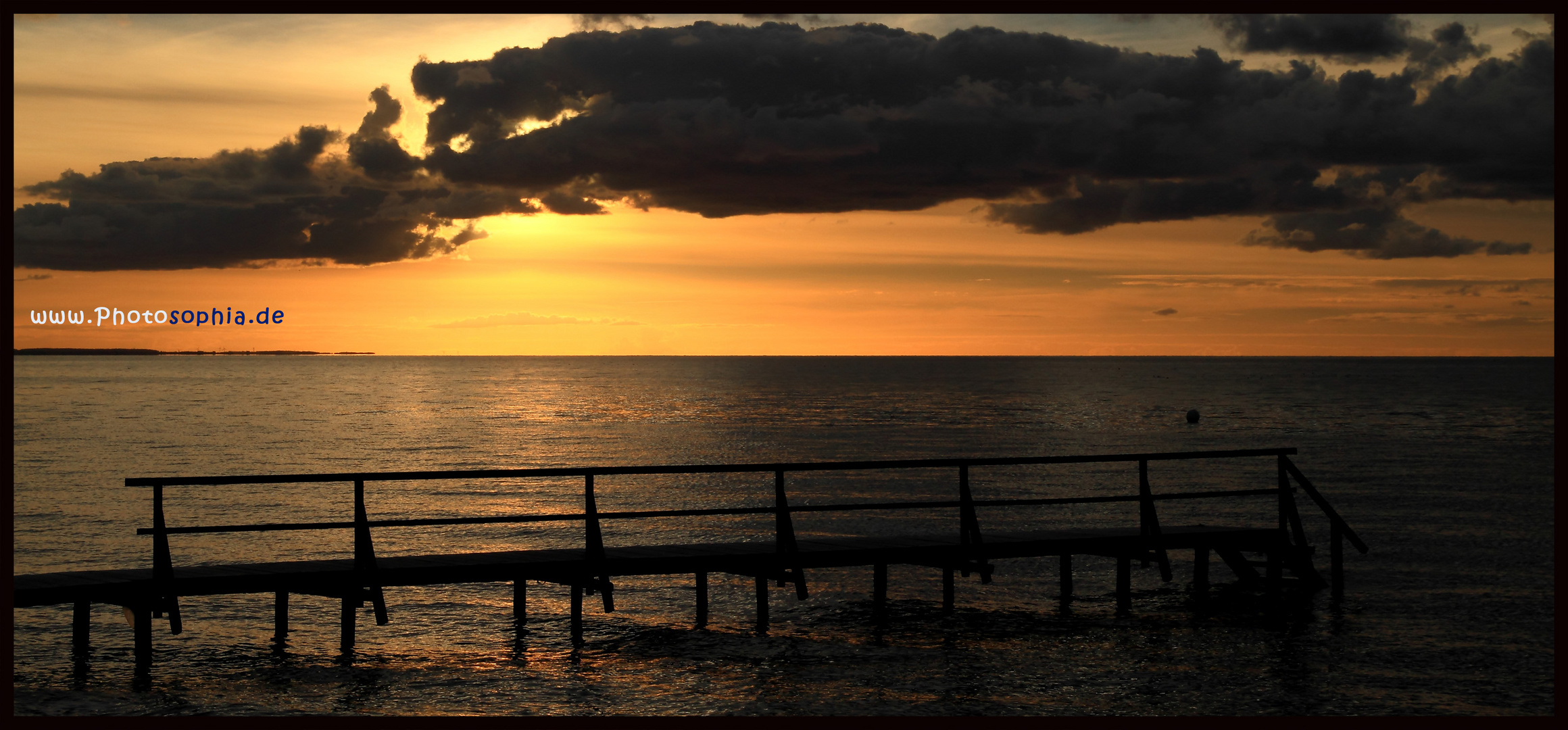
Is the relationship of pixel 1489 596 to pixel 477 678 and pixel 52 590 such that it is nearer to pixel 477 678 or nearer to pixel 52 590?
pixel 477 678

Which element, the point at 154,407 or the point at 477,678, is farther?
the point at 154,407

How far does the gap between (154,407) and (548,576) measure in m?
108

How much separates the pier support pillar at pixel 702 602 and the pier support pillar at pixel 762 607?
3.00 feet

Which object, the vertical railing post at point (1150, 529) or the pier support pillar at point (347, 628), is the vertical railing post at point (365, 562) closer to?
the pier support pillar at point (347, 628)

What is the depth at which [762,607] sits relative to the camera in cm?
1758

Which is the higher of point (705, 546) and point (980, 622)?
point (705, 546)

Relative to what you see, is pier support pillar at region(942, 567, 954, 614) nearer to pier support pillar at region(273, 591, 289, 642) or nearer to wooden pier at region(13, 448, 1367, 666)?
wooden pier at region(13, 448, 1367, 666)

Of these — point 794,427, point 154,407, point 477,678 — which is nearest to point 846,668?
point 477,678

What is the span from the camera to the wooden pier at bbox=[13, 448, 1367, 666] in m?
14.3

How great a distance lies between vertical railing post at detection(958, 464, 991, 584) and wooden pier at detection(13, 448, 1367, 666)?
0.02m

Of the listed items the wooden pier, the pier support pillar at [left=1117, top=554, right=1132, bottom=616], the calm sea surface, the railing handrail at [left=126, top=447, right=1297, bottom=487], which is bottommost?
the calm sea surface

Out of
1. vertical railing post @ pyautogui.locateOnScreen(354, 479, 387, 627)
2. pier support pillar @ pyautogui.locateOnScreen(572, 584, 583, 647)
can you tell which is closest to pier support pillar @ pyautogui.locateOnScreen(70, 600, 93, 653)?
vertical railing post @ pyautogui.locateOnScreen(354, 479, 387, 627)

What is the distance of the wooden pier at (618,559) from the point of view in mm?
14258

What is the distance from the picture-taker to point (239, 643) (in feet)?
55.5
